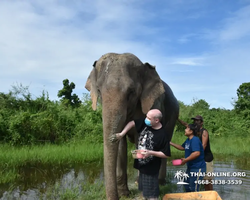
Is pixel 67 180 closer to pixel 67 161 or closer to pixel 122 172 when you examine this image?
pixel 122 172

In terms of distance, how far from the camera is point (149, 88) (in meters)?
4.62

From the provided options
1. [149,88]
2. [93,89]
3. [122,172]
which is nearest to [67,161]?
[122,172]

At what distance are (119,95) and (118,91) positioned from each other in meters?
0.06

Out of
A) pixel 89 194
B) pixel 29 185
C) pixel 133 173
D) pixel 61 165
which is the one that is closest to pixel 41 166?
pixel 61 165

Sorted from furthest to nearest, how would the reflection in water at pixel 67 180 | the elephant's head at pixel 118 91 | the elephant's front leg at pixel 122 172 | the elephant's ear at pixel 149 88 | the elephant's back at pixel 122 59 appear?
the reflection in water at pixel 67 180
the elephant's front leg at pixel 122 172
the elephant's ear at pixel 149 88
the elephant's back at pixel 122 59
the elephant's head at pixel 118 91

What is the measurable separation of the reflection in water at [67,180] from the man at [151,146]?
6.69 feet

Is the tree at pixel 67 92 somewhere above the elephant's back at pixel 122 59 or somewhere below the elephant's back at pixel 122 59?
above

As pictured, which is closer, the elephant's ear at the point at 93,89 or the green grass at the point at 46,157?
the elephant's ear at the point at 93,89

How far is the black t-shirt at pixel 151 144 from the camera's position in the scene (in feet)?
11.4

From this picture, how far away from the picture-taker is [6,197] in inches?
191

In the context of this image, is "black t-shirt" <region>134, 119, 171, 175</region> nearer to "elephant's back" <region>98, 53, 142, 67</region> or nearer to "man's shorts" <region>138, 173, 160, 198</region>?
"man's shorts" <region>138, 173, 160, 198</region>

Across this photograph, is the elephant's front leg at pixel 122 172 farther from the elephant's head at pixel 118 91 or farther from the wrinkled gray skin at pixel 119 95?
the elephant's head at pixel 118 91

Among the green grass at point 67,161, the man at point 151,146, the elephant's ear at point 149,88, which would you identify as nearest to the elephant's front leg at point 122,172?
the green grass at point 67,161

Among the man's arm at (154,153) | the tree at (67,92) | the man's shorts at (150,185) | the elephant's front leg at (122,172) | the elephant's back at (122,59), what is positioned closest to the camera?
the man's arm at (154,153)
